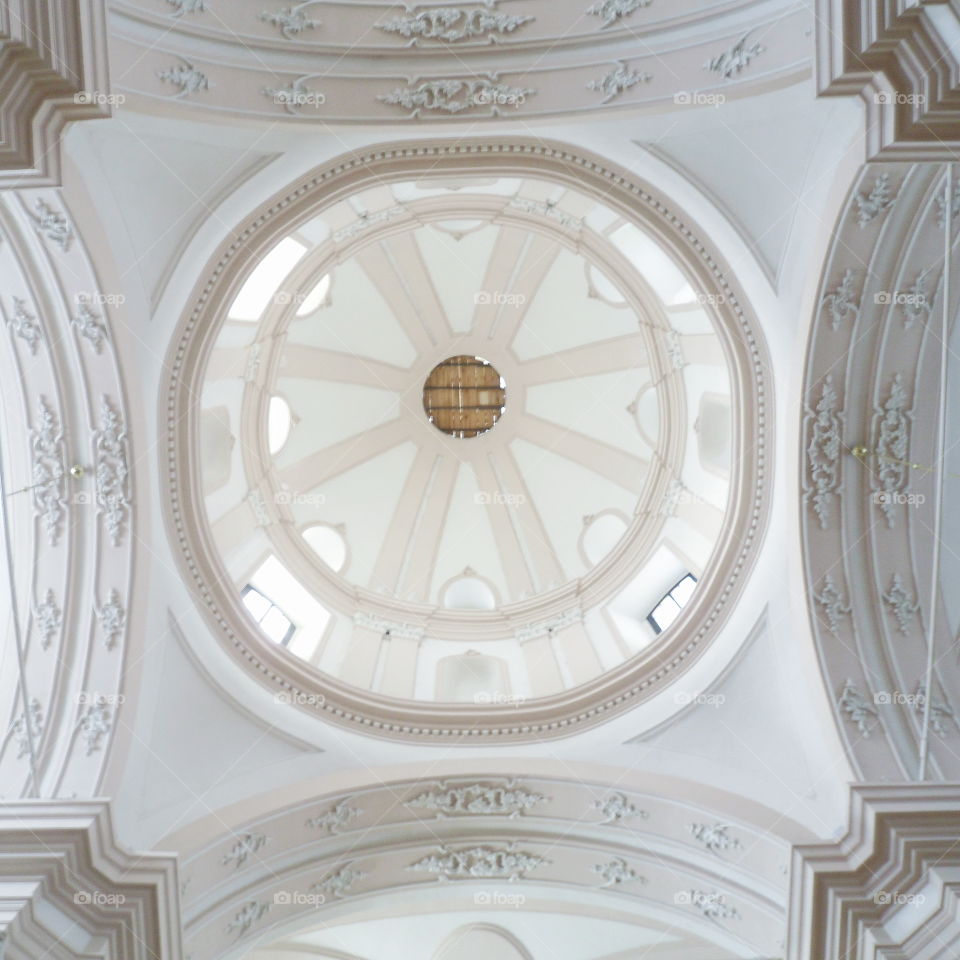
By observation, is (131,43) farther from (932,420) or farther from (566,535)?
(566,535)

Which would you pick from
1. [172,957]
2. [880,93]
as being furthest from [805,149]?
[172,957]

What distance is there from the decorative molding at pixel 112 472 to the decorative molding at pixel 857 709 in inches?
320

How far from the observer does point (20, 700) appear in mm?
12672

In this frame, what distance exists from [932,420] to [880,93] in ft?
16.4

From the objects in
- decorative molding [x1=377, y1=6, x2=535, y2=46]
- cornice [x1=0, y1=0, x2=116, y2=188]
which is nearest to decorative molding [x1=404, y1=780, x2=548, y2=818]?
cornice [x1=0, y1=0, x2=116, y2=188]

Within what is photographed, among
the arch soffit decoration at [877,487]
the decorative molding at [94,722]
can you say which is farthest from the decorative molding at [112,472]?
the arch soffit decoration at [877,487]

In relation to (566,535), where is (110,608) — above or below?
below

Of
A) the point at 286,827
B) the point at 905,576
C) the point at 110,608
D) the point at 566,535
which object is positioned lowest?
the point at 286,827

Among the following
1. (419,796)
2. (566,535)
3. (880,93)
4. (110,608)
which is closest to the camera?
(880,93)

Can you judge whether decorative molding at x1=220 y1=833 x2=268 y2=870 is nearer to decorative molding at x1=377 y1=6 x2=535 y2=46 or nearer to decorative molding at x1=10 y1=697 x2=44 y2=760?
decorative molding at x1=10 y1=697 x2=44 y2=760

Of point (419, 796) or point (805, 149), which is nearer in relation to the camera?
point (805, 149)

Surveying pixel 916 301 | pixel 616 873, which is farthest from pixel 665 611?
pixel 916 301

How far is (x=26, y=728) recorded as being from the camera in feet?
40.0

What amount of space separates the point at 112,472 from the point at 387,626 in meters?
5.97
